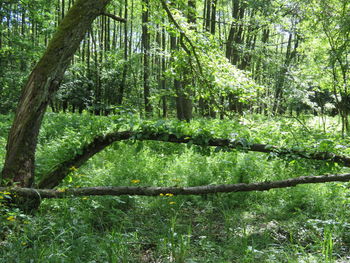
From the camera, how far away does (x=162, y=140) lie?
3961 millimetres

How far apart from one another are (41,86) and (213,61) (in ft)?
9.09

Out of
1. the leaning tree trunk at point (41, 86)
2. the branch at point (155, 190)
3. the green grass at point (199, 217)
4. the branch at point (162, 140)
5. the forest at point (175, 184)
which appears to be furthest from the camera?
the branch at point (162, 140)

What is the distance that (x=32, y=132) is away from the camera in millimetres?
3662

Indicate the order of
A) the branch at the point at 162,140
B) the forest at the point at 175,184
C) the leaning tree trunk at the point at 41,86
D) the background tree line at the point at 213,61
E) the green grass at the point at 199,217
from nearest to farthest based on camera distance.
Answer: the green grass at the point at 199,217 → the forest at the point at 175,184 → the leaning tree trunk at the point at 41,86 → the branch at the point at 162,140 → the background tree line at the point at 213,61

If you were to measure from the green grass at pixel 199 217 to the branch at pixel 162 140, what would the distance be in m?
0.12

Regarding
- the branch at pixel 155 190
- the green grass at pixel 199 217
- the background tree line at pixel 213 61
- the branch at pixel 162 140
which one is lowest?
the green grass at pixel 199 217

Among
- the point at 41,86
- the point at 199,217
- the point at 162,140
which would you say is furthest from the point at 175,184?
the point at 41,86

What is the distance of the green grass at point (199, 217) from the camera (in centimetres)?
282

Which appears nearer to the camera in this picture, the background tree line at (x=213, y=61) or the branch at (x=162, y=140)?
the branch at (x=162, y=140)

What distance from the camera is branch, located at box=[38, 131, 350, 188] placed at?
3.65m

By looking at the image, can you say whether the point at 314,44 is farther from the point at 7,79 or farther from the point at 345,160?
the point at 7,79

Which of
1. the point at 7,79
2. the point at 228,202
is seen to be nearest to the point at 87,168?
the point at 228,202

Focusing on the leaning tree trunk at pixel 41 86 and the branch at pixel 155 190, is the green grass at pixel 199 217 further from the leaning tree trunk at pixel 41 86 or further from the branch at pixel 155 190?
the leaning tree trunk at pixel 41 86

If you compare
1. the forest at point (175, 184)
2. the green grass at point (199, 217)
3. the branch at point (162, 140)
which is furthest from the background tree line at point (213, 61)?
the green grass at point (199, 217)
